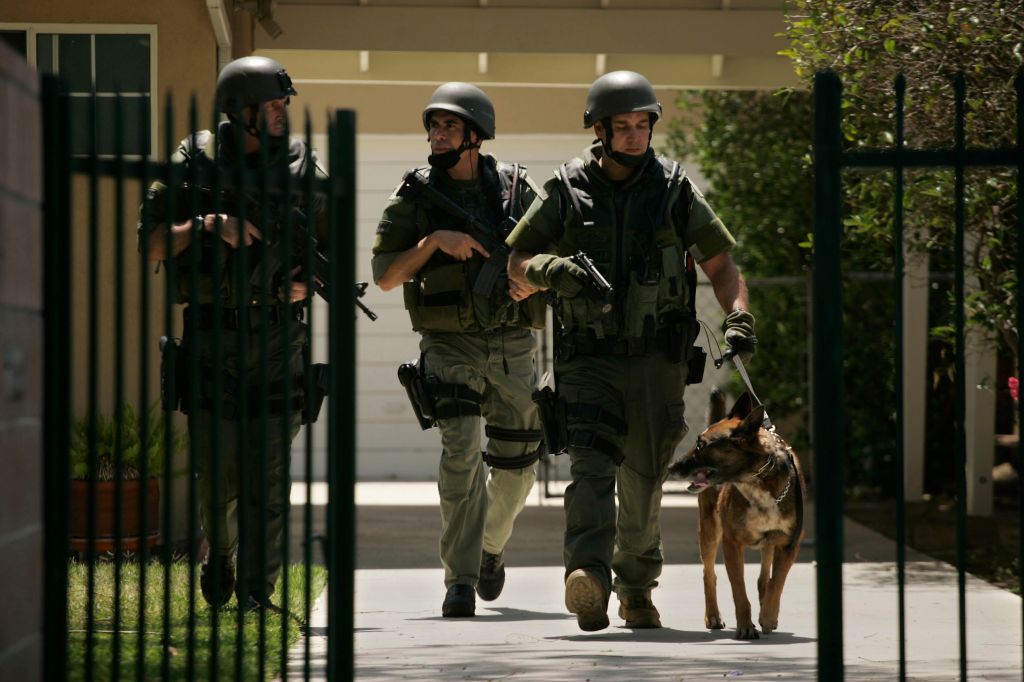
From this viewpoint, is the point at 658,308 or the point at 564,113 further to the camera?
the point at 564,113

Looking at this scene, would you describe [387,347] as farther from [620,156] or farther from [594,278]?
[594,278]

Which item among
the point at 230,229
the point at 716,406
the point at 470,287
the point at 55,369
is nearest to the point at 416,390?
the point at 470,287

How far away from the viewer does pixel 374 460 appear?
16844 millimetres

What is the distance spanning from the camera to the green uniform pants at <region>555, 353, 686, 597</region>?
6.52 m

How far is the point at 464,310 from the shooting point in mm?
7422

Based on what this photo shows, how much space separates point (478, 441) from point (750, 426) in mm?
1319

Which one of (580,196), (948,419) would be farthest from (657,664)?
(948,419)

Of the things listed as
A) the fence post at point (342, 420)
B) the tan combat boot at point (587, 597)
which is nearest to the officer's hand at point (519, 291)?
the tan combat boot at point (587, 597)

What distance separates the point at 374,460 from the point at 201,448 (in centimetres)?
975

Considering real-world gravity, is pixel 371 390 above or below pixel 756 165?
below

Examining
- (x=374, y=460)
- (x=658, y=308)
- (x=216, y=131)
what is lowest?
(x=374, y=460)

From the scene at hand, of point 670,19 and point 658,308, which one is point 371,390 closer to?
point 670,19

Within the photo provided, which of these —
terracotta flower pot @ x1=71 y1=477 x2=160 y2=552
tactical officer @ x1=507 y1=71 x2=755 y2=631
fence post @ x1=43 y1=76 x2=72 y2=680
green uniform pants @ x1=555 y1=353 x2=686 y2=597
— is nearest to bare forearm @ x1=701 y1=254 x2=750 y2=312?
tactical officer @ x1=507 y1=71 x2=755 y2=631

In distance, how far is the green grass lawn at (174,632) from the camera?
525 centimetres
